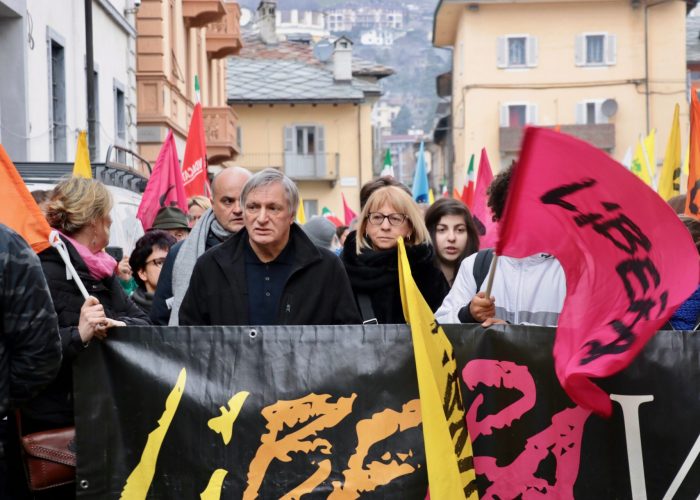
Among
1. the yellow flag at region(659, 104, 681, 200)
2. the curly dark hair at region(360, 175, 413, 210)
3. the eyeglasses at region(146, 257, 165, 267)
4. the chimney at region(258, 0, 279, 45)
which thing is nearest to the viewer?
the curly dark hair at region(360, 175, 413, 210)

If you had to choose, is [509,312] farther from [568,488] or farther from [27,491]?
[27,491]

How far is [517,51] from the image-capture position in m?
52.3

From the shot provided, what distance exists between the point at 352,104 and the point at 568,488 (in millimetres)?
54359

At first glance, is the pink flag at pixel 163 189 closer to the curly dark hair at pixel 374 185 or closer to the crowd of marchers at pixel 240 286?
the curly dark hair at pixel 374 185

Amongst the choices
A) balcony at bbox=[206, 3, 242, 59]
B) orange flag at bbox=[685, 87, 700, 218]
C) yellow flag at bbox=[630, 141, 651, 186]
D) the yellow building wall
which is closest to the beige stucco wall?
the yellow building wall

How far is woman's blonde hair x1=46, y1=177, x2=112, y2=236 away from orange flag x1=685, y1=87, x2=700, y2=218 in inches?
187

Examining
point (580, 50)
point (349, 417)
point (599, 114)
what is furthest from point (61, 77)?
point (580, 50)

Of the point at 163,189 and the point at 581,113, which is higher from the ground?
the point at 581,113

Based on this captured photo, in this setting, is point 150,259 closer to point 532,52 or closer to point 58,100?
point 58,100

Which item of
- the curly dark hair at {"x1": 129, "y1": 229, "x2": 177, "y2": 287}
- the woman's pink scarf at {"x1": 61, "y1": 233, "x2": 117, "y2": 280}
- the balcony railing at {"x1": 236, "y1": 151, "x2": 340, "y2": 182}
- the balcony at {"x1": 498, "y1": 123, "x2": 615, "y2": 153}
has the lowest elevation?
the curly dark hair at {"x1": 129, "y1": 229, "x2": 177, "y2": 287}

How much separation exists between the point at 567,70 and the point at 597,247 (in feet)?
162

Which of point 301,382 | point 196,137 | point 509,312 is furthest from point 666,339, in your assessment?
point 196,137

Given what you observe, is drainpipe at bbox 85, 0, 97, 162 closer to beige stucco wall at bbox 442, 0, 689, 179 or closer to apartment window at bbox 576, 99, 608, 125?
beige stucco wall at bbox 442, 0, 689, 179

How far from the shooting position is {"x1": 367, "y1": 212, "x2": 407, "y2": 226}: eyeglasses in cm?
663
